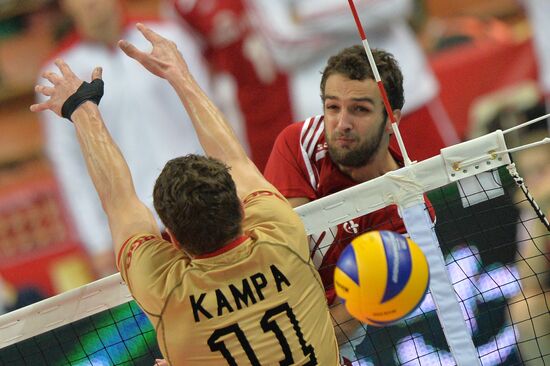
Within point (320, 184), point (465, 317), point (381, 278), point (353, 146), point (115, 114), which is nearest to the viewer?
point (381, 278)

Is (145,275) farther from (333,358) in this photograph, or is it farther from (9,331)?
(9,331)

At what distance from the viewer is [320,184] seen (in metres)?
4.88

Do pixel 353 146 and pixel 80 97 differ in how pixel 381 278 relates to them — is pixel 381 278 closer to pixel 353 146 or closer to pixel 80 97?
pixel 353 146

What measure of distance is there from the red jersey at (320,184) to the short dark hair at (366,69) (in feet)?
0.87

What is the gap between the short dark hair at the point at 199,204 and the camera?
145 inches

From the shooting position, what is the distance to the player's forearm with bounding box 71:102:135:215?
421 centimetres

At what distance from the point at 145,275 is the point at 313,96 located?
465cm

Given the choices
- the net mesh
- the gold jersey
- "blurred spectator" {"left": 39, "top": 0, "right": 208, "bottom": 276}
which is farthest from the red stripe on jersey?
"blurred spectator" {"left": 39, "top": 0, "right": 208, "bottom": 276}

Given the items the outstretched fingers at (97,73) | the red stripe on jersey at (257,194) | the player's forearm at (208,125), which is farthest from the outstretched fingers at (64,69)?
the red stripe on jersey at (257,194)

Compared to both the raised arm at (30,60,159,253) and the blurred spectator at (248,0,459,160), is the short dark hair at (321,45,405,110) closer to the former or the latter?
the raised arm at (30,60,159,253)

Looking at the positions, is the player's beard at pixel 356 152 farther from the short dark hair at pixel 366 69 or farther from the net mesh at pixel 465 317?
the net mesh at pixel 465 317

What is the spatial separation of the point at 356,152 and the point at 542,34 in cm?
462

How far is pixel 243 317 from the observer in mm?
3828

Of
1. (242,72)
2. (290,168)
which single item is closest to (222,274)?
(290,168)
